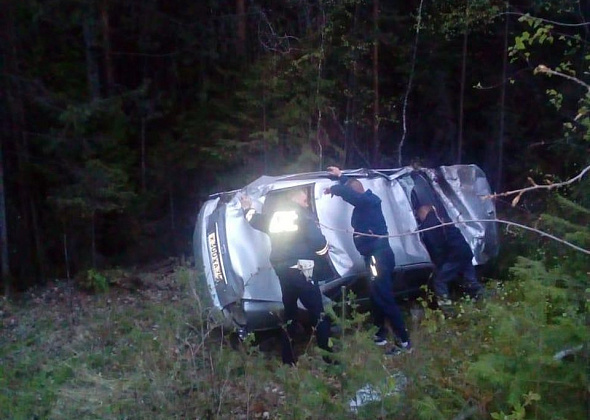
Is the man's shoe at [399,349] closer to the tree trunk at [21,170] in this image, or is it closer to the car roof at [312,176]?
the car roof at [312,176]

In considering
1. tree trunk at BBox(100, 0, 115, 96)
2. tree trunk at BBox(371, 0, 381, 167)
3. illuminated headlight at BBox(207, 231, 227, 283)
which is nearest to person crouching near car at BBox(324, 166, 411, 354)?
illuminated headlight at BBox(207, 231, 227, 283)

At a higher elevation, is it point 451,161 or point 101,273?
point 451,161

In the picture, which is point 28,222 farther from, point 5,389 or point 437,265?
point 437,265

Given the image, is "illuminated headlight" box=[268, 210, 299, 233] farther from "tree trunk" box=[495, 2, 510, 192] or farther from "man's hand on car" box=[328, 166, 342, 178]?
"tree trunk" box=[495, 2, 510, 192]

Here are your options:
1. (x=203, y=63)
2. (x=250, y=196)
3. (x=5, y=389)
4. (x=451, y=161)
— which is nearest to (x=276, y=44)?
(x=203, y=63)

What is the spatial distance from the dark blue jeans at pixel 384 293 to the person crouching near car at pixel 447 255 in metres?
0.92

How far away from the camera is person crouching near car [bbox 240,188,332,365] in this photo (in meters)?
7.37

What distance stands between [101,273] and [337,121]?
16.5ft

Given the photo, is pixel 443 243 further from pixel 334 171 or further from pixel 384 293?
pixel 334 171

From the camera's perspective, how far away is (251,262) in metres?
7.87

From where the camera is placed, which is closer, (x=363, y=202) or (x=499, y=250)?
(x=363, y=202)

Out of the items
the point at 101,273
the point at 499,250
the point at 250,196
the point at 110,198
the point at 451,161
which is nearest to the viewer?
the point at 250,196

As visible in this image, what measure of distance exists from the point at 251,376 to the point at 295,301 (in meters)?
1.44

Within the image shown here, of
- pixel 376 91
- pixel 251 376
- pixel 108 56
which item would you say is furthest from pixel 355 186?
pixel 108 56
